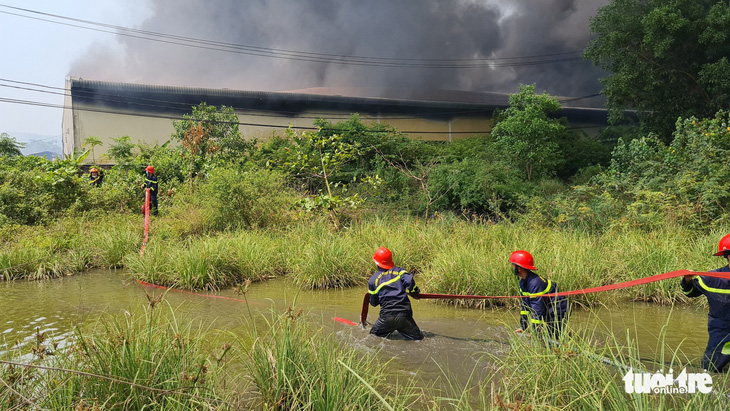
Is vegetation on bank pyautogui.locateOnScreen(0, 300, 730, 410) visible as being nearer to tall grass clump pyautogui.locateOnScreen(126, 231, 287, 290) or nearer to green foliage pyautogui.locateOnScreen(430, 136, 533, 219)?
tall grass clump pyautogui.locateOnScreen(126, 231, 287, 290)

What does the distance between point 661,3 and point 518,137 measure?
26.7 ft

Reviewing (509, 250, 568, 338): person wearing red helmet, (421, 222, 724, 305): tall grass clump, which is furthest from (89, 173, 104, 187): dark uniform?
(509, 250, 568, 338): person wearing red helmet

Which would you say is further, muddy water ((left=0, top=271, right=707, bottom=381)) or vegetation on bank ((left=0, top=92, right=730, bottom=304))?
vegetation on bank ((left=0, top=92, right=730, bottom=304))

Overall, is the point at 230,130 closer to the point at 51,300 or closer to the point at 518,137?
the point at 518,137

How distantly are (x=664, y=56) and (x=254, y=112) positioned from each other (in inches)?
829

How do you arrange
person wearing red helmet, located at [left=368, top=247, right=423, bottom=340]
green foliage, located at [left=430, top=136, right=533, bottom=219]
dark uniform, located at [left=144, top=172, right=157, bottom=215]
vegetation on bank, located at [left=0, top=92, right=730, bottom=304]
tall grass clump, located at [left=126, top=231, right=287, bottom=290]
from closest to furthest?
1. person wearing red helmet, located at [left=368, top=247, right=423, bottom=340]
2. vegetation on bank, located at [left=0, top=92, right=730, bottom=304]
3. tall grass clump, located at [left=126, top=231, right=287, bottom=290]
4. dark uniform, located at [left=144, top=172, right=157, bottom=215]
5. green foliage, located at [left=430, top=136, right=533, bottom=219]

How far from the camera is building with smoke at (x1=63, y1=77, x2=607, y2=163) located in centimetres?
2612

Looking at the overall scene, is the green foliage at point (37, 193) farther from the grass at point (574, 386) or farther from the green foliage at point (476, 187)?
the grass at point (574, 386)

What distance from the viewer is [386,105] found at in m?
33.1

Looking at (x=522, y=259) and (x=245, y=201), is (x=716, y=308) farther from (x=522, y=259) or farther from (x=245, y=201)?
(x=245, y=201)

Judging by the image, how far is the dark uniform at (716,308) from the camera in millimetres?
4117

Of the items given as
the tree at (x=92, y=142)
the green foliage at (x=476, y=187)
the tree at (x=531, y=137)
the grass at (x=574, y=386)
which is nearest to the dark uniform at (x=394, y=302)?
the grass at (x=574, y=386)

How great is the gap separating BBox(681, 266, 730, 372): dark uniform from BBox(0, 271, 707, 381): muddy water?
1.07 ft

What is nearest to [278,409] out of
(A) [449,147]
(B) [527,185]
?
(B) [527,185]
